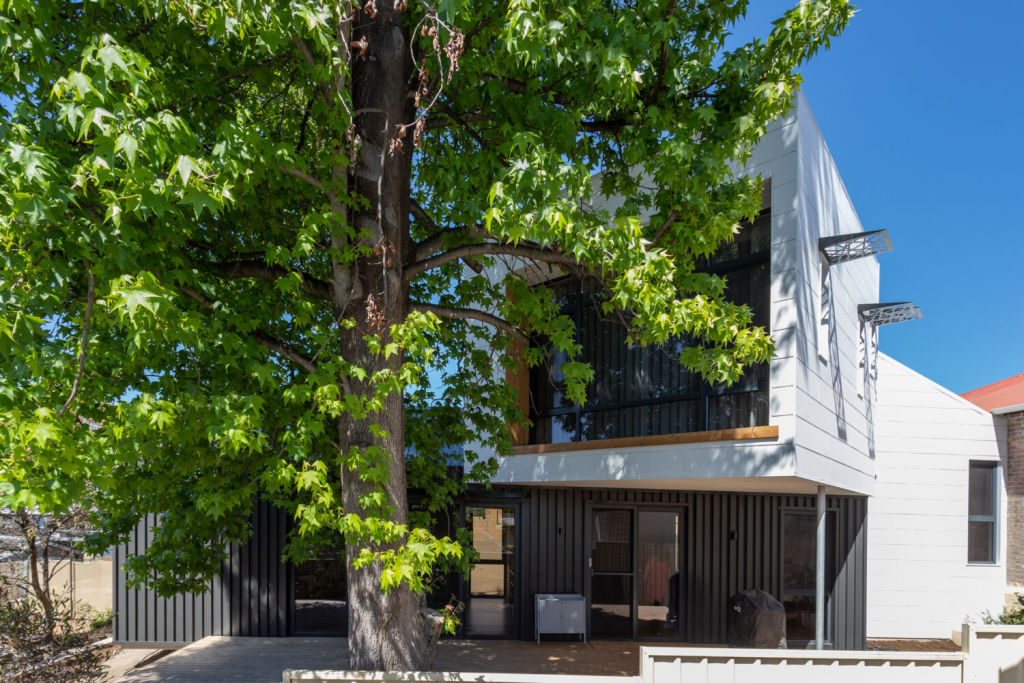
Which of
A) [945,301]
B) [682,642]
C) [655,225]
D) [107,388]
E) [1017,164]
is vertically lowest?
[682,642]

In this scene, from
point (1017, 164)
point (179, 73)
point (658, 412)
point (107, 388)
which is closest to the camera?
point (107, 388)

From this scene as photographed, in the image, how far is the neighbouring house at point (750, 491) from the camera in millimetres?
6410

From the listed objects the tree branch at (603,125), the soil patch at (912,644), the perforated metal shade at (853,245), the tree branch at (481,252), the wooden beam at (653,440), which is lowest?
the soil patch at (912,644)

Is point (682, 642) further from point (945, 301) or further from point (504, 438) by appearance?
point (945, 301)

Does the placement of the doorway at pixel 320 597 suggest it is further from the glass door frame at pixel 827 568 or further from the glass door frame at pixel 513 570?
the glass door frame at pixel 827 568

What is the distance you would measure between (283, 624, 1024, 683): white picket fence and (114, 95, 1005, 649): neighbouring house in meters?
1.60

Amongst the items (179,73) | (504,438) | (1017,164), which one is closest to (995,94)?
(1017,164)

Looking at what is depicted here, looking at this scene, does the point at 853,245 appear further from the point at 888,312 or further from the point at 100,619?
the point at 100,619

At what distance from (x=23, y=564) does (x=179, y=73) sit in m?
10.3

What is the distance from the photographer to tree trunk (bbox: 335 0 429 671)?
4883 millimetres

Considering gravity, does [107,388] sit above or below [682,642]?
above

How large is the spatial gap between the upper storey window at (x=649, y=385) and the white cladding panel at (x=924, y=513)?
6235 millimetres

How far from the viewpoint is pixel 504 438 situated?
23.0 ft

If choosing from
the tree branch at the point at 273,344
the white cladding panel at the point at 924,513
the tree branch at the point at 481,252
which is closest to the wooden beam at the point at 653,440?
the tree branch at the point at 481,252
